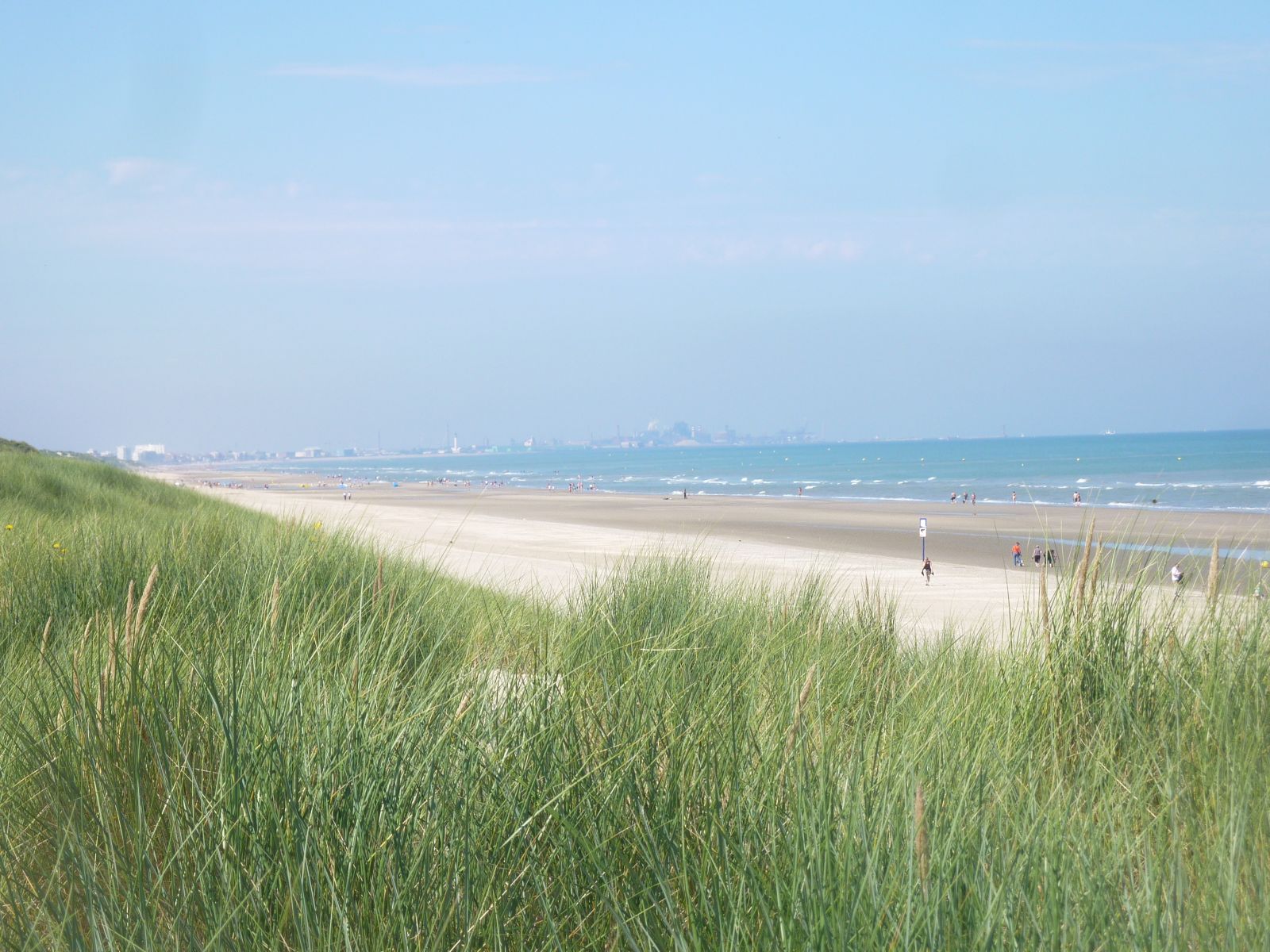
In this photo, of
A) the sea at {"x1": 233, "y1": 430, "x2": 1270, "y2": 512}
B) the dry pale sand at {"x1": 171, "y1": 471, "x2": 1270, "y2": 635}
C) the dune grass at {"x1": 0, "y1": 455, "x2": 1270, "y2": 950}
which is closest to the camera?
the dune grass at {"x1": 0, "y1": 455, "x2": 1270, "y2": 950}

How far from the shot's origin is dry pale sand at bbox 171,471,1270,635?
28.3 ft

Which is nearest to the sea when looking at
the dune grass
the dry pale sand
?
the dry pale sand

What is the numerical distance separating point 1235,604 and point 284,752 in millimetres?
3490

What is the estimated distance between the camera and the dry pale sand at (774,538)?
28.3 feet

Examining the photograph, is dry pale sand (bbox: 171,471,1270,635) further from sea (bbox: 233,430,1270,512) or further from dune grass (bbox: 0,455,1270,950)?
sea (bbox: 233,430,1270,512)

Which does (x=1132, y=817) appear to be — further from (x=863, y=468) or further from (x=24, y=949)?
(x=863, y=468)

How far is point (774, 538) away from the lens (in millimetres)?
28891

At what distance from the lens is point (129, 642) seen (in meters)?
2.17

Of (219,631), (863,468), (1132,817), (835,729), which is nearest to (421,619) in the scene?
(219,631)

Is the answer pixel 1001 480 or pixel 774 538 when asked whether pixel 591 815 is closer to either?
pixel 774 538

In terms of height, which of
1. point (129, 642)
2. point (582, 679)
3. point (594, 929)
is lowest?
point (594, 929)

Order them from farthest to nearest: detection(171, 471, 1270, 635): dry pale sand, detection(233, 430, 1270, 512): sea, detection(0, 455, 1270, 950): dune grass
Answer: detection(233, 430, 1270, 512): sea, detection(171, 471, 1270, 635): dry pale sand, detection(0, 455, 1270, 950): dune grass

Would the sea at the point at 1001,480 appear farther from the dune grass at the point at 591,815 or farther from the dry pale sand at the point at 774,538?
the dune grass at the point at 591,815

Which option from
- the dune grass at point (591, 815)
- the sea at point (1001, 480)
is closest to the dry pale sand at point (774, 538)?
the dune grass at point (591, 815)
